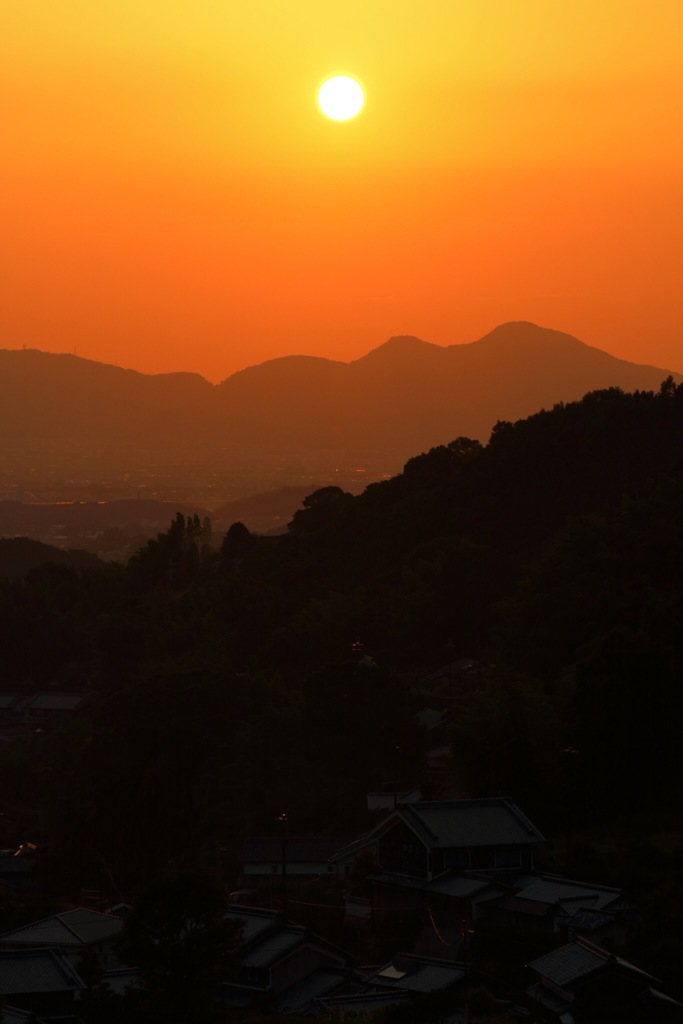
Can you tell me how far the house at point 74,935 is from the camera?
19.6 m

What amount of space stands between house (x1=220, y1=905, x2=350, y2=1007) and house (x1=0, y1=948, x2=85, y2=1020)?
1682 mm

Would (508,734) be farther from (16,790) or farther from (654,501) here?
(654,501)

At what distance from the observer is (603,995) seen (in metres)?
15.7

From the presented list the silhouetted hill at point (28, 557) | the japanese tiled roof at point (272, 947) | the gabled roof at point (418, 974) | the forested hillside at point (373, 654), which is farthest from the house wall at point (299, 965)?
the silhouetted hill at point (28, 557)

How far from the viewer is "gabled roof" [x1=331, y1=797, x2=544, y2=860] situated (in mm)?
20469

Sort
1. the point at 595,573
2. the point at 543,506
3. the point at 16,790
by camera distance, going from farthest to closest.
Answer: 1. the point at 543,506
2. the point at 595,573
3. the point at 16,790

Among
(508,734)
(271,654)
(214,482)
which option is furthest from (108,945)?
(214,482)

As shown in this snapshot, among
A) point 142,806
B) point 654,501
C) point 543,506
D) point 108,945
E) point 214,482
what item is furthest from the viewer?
point 214,482

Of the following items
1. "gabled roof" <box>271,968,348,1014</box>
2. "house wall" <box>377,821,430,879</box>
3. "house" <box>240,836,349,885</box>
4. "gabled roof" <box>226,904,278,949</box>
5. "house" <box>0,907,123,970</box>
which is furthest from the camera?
"house" <box>240,836,349,885</box>

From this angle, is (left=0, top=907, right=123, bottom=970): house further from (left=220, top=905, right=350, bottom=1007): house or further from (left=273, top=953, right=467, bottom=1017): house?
(left=273, top=953, right=467, bottom=1017): house

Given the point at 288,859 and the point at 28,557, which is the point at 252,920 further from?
the point at 28,557

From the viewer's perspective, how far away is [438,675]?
121 feet

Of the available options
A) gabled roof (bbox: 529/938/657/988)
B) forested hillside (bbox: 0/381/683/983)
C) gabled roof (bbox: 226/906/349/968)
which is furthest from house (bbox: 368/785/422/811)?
gabled roof (bbox: 529/938/657/988)

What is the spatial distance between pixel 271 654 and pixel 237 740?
33.0ft
